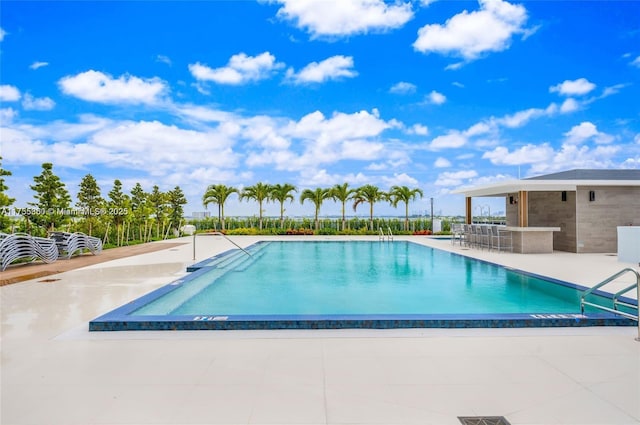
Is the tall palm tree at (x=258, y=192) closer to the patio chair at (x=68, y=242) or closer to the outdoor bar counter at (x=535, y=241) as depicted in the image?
the patio chair at (x=68, y=242)

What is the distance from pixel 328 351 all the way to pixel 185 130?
19561 millimetres

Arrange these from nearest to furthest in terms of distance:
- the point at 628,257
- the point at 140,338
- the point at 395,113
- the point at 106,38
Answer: the point at 140,338, the point at 628,257, the point at 106,38, the point at 395,113

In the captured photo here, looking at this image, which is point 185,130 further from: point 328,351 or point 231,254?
point 328,351

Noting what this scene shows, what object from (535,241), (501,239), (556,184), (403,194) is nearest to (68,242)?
(501,239)

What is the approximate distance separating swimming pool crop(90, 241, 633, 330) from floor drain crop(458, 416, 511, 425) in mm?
1918

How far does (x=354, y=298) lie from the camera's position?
6.29 meters

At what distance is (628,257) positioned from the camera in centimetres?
966

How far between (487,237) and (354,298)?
896cm

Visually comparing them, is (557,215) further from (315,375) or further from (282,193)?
(282,193)

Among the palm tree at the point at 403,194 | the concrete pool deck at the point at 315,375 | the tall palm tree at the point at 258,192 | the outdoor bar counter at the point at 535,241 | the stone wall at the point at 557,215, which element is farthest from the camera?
the tall palm tree at the point at 258,192

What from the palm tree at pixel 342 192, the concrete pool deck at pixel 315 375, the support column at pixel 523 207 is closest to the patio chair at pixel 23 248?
the concrete pool deck at pixel 315 375

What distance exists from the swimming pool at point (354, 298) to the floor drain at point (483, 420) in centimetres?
192

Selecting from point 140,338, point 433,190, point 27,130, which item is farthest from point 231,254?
point 433,190

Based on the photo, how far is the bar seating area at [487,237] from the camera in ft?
41.2
